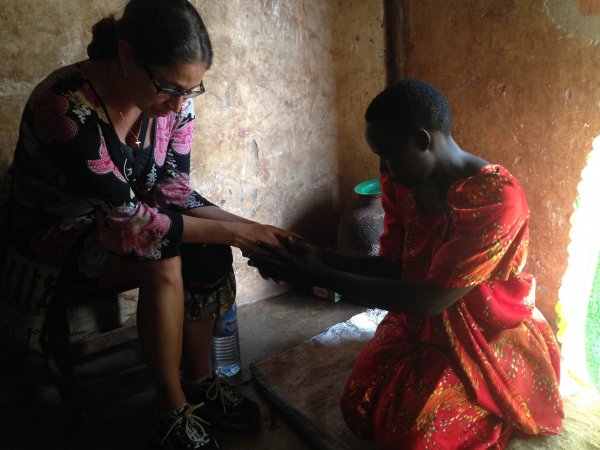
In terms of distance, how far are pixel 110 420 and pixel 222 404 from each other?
441 mm

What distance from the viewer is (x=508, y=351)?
1.40 metres

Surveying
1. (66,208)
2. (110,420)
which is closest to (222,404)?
(110,420)

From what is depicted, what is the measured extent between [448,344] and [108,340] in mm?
1473

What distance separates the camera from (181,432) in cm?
150

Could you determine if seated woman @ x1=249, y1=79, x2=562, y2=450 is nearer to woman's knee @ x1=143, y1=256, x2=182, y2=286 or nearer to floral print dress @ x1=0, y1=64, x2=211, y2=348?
woman's knee @ x1=143, y1=256, x2=182, y2=286

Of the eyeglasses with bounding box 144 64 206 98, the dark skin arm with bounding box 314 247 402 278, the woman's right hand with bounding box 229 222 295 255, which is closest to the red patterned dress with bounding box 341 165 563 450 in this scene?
the dark skin arm with bounding box 314 247 402 278

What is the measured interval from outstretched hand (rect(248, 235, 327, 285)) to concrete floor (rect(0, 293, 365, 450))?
55 centimetres

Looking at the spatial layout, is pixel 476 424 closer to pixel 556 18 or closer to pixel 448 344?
pixel 448 344

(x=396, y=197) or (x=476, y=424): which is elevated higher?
(x=396, y=197)

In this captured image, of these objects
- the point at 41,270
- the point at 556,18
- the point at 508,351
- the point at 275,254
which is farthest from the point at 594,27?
the point at 41,270

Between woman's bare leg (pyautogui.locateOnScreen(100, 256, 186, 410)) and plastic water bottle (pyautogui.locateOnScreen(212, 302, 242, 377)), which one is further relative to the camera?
plastic water bottle (pyautogui.locateOnScreen(212, 302, 242, 377))

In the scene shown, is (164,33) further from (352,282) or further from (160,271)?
(352,282)

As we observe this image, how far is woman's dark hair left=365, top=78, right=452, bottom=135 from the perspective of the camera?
1.25 metres

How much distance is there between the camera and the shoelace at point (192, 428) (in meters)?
1.50
